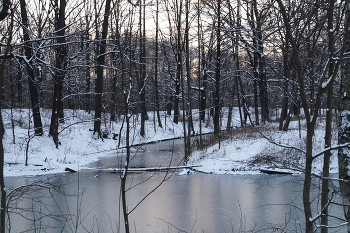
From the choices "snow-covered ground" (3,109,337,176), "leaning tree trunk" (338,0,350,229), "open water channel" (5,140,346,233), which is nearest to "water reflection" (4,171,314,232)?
"open water channel" (5,140,346,233)

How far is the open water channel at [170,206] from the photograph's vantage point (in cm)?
705

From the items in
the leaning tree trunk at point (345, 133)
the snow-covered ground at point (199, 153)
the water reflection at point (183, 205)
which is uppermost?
the leaning tree trunk at point (345, 133)

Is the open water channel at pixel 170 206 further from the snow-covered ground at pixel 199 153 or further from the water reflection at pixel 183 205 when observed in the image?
the snow-covered ground at pixel 199 153

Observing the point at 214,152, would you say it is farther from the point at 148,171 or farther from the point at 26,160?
the point at 26,160

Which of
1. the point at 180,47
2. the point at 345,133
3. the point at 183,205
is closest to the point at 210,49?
the point at 180,47

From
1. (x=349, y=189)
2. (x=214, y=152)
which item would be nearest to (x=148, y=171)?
(x=214, y=152)

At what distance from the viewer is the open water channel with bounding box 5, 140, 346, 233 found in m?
7.05

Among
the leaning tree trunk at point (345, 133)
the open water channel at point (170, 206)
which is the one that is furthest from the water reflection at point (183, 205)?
the leaning tree trunk at point (345, 133)

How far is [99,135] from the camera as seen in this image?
2031 centimetres

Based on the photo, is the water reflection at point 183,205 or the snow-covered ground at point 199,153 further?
the snow-covered ground at point 199,153

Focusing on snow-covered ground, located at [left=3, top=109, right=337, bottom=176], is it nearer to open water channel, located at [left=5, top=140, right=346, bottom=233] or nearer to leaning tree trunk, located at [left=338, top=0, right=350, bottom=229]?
open water channel, located at [left=5, top=140, right=346, bottom=233]

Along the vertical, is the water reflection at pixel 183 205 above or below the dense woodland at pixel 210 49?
below

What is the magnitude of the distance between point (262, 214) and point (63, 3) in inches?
518

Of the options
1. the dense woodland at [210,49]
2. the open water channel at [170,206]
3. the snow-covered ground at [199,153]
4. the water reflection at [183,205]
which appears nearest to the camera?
the dense woodland at [210,49]
